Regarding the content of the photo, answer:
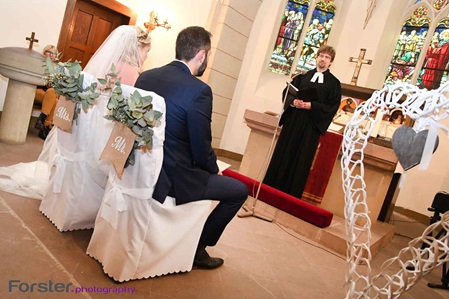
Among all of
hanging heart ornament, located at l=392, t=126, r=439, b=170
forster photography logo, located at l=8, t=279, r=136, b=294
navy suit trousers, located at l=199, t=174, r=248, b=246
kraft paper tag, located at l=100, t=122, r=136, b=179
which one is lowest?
forster photography logo, located at l=8, t=279, r=136, b=294

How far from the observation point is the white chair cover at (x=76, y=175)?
91.7 inches

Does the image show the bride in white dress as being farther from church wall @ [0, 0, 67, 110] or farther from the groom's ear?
church wall @ [0, 0, 67, 110]

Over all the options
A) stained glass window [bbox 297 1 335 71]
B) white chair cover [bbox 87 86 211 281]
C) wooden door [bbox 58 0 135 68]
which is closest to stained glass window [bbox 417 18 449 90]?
stained glass window [bbox 297 1 335 71]

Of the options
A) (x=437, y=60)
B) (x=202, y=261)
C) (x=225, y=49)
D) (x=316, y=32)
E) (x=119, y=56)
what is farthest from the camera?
(x=316, y=32)

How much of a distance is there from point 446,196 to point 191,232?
3.19m

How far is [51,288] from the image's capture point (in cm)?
173

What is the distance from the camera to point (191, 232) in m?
2.22

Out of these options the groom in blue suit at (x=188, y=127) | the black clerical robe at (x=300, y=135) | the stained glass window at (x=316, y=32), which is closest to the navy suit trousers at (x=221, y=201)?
the groom in blue suit at (x=188, y=127)

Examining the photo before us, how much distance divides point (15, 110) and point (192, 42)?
292 centimetres

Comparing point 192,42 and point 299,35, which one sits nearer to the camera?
point 192,42

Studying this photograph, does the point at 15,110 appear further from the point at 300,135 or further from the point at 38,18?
the point at 300,135

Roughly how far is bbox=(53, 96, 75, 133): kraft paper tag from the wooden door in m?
4.13

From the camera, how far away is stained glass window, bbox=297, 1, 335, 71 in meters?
9.00

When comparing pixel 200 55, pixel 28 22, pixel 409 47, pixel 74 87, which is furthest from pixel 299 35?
pixel 74 87
